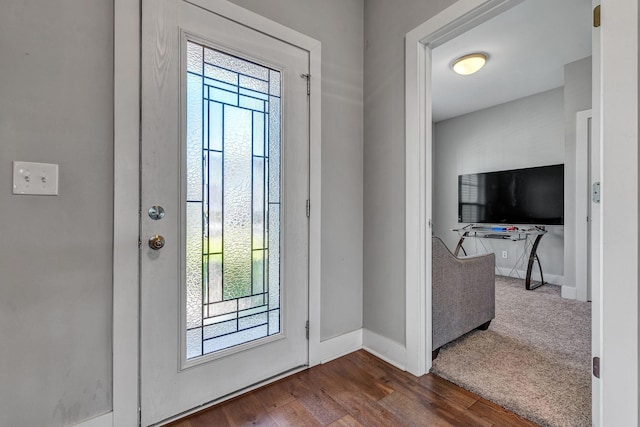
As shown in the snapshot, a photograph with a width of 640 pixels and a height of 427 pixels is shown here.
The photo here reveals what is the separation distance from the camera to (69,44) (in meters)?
1.19

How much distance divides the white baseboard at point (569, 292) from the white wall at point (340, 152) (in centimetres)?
277

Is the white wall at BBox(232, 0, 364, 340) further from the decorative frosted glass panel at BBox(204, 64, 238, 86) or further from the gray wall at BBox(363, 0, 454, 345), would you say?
the decorative frosted glass panel at BBox(204, 64, 238, 86)

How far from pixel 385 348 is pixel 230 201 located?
1.42m

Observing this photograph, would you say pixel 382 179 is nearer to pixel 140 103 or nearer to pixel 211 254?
pixel 211 254

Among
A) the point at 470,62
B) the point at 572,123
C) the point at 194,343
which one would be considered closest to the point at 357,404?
the point at 194,343

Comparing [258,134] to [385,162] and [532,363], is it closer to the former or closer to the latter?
[385,162]

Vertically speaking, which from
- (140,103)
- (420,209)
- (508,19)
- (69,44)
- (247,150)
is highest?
(508,19)

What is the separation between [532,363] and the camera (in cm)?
188

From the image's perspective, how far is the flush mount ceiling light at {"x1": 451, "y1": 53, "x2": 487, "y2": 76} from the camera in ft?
9.98

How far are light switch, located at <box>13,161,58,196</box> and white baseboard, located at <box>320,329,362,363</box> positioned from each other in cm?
164

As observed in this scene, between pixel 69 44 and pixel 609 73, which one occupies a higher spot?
pixel 69 44

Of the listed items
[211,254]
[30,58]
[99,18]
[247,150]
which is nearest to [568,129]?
[247,150]

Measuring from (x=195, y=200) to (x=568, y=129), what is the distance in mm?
4008

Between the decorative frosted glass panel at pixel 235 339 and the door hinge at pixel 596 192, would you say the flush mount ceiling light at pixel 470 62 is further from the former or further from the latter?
the decorative frosted glass panel at pixel 235 339
